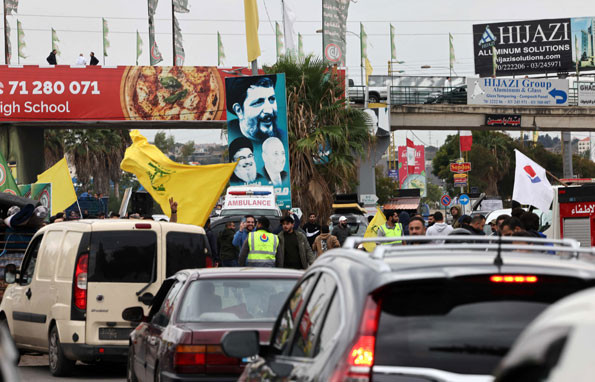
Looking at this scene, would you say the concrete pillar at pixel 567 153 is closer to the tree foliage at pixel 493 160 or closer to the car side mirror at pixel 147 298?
the tree foliage at pixel 493 160

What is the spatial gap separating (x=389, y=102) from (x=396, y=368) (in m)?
48.0

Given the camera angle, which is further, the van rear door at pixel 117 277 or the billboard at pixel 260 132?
the billboard at pixel 260 132

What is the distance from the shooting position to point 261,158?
72.8 ft

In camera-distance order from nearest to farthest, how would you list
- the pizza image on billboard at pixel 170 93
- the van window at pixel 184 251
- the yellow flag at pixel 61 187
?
the van window at pixel 184 251, the yellow flag at pixel 61 187, the pizza image on billboard at pixel 170 93

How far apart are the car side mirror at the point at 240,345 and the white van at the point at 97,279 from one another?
244 inches

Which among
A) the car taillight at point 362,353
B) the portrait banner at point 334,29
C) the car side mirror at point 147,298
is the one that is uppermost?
the portrait banner at point 334,29

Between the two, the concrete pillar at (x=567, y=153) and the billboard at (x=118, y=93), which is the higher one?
the billboard at (x=118, y=93)

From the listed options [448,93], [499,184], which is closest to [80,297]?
[448,93]

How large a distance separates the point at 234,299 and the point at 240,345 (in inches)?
126

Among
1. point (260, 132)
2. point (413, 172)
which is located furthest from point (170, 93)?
point (413, 172)

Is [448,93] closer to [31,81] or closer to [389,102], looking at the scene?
[389,102]

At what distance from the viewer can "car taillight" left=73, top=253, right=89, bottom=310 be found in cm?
1185

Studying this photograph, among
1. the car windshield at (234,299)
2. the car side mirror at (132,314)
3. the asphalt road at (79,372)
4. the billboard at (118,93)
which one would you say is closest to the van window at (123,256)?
the asphalt road at (79,372)

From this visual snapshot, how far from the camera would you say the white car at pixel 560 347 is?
2.17m
